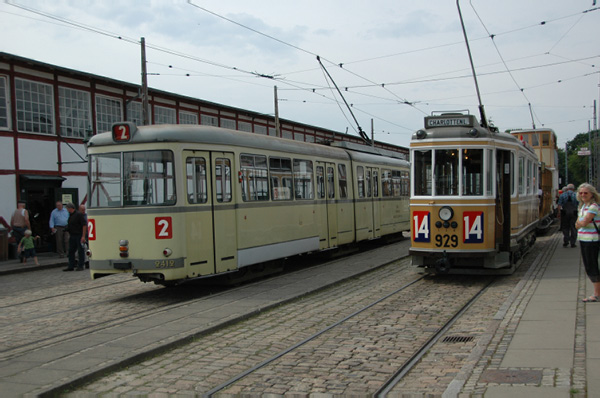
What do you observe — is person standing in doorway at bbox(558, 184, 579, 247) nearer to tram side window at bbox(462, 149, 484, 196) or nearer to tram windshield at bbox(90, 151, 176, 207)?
tram side window at bbox(462, 149, 484, 196)

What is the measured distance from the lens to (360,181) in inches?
719

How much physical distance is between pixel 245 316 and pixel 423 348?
→ 2.81 metres

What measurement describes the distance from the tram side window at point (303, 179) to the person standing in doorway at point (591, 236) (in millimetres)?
6813

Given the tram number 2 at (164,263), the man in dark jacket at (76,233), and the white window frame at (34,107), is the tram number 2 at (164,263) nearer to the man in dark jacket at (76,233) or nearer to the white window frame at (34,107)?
the man in dark jacket at (76,233)

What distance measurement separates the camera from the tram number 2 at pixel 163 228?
33.3ft

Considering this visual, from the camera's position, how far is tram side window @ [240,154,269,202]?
468 inches

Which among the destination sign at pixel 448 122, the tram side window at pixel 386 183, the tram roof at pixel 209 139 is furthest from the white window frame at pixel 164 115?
the destination sign at pixel 448 122

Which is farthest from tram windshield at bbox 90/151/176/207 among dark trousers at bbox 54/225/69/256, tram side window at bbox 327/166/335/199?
dark trousers at bbox 54/225/69/256

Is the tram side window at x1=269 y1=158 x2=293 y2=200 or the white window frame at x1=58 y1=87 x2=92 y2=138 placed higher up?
the white window frame at x1=58 y1=87 x2=92 y2=138

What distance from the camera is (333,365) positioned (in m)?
6.30

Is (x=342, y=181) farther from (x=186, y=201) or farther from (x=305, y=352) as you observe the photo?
(x=305, y=352)

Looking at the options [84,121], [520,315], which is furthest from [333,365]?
[84,121]

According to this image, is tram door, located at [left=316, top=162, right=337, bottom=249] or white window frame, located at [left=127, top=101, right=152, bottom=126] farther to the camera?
white window frame, located at [left=127, top=101, right=152, bottom=126]

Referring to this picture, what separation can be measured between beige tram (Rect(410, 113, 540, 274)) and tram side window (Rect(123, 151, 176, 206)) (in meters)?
4.93
